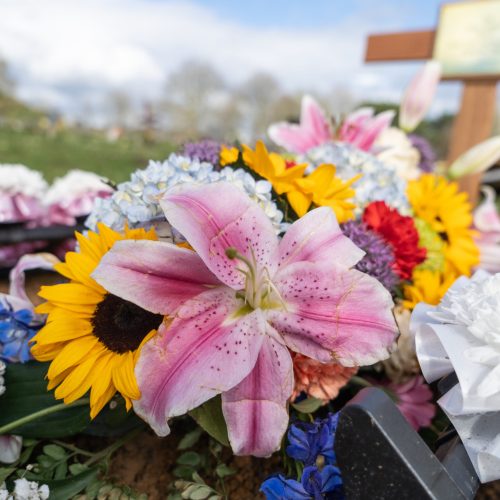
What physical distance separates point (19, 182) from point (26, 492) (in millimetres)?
810

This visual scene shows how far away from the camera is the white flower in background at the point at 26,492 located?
1.59 feet

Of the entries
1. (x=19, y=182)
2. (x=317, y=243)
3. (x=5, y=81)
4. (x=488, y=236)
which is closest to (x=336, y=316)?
(x=317, y=243)

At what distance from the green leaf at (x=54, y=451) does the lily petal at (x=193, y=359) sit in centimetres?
22

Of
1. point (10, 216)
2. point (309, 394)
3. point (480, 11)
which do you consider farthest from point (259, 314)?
point (480, 11)

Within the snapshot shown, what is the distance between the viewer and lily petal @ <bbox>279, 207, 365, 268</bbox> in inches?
17.8

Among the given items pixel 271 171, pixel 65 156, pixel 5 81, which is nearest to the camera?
pixel 271 171

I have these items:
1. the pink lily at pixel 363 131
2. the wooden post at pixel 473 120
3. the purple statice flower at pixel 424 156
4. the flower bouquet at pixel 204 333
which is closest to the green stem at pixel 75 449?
the flower bouquet at pixel 204 333

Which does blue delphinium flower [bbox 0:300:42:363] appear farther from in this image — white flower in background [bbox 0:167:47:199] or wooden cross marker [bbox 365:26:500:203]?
wooden cross marker [bbox 365:26:500:203]

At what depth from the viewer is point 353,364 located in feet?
1.37

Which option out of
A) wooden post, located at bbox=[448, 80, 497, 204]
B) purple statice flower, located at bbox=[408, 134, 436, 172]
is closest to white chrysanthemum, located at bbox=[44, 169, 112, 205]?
purple statice flower, located at bbox=[408, 134, 436, 172]

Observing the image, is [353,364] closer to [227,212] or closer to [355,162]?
[227,212]

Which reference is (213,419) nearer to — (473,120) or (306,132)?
(306,132)

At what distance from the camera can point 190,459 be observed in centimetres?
58

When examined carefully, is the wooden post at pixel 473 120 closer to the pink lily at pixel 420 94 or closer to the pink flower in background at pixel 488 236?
the pink lily at pixel 420 94
